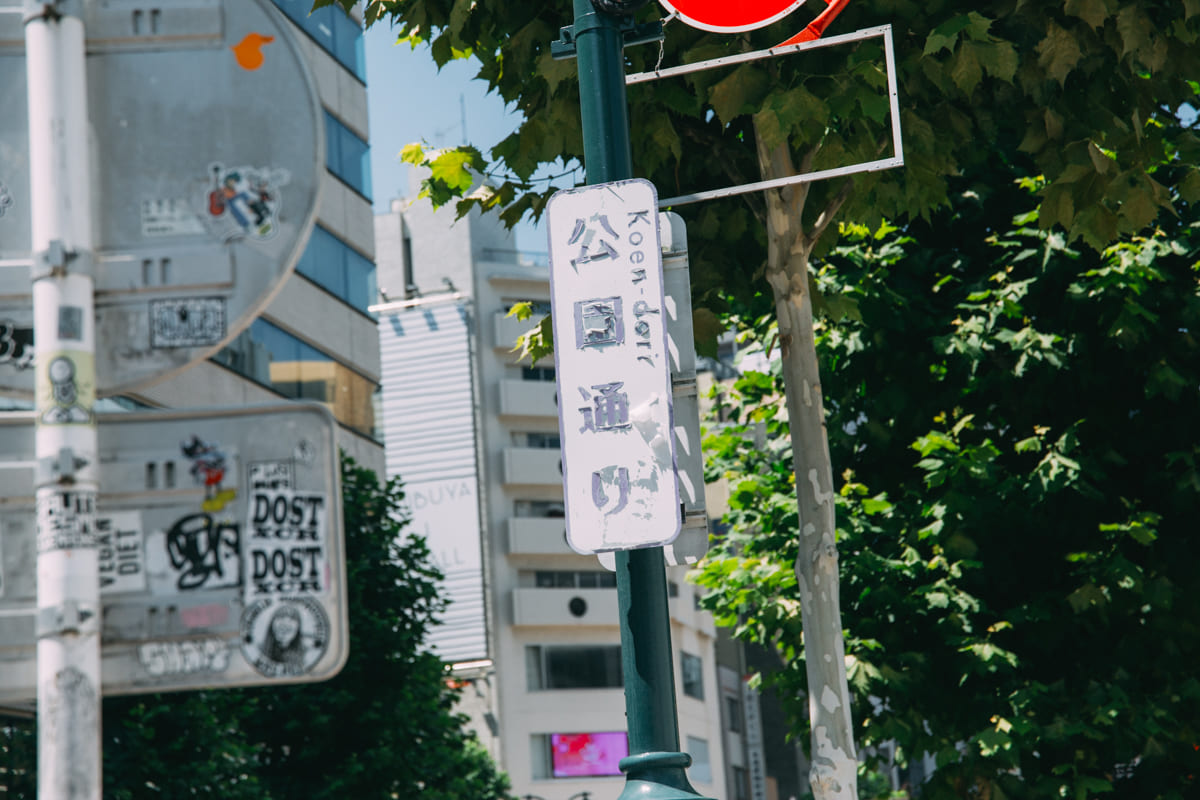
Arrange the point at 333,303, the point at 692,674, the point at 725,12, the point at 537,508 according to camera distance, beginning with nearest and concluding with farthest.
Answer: the point at 725,12 → the point at 333,303 → the point at 537,508 → the point at 692,674

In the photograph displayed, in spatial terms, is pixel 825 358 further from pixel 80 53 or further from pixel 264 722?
pixel 264 722

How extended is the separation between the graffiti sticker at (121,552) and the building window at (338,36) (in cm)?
3303

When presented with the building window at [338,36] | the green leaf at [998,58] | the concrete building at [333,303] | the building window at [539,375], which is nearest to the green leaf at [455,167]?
the green leaf at [998,58]

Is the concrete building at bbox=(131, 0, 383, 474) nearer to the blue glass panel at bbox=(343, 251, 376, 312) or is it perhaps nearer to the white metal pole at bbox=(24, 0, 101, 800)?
the blue glass panel at bbox=(343, 251, 376, 312)

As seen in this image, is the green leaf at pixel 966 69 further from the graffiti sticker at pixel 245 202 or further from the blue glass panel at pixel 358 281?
the blue glass panel at pixel 358 281

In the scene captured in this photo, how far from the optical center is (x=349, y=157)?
37500mm

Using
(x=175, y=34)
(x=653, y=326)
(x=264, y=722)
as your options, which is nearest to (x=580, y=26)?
(x=653, y=326)

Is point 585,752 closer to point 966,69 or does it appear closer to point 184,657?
point 966,69

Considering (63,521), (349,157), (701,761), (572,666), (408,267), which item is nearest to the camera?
(63,521)

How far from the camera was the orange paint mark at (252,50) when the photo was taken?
2.98m

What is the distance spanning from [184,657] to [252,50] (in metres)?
1.21

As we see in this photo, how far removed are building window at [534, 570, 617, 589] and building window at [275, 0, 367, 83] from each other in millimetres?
23334

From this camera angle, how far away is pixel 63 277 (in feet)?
9.34

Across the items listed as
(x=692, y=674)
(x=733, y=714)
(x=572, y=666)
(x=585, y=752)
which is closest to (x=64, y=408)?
(x=585, y=752)
